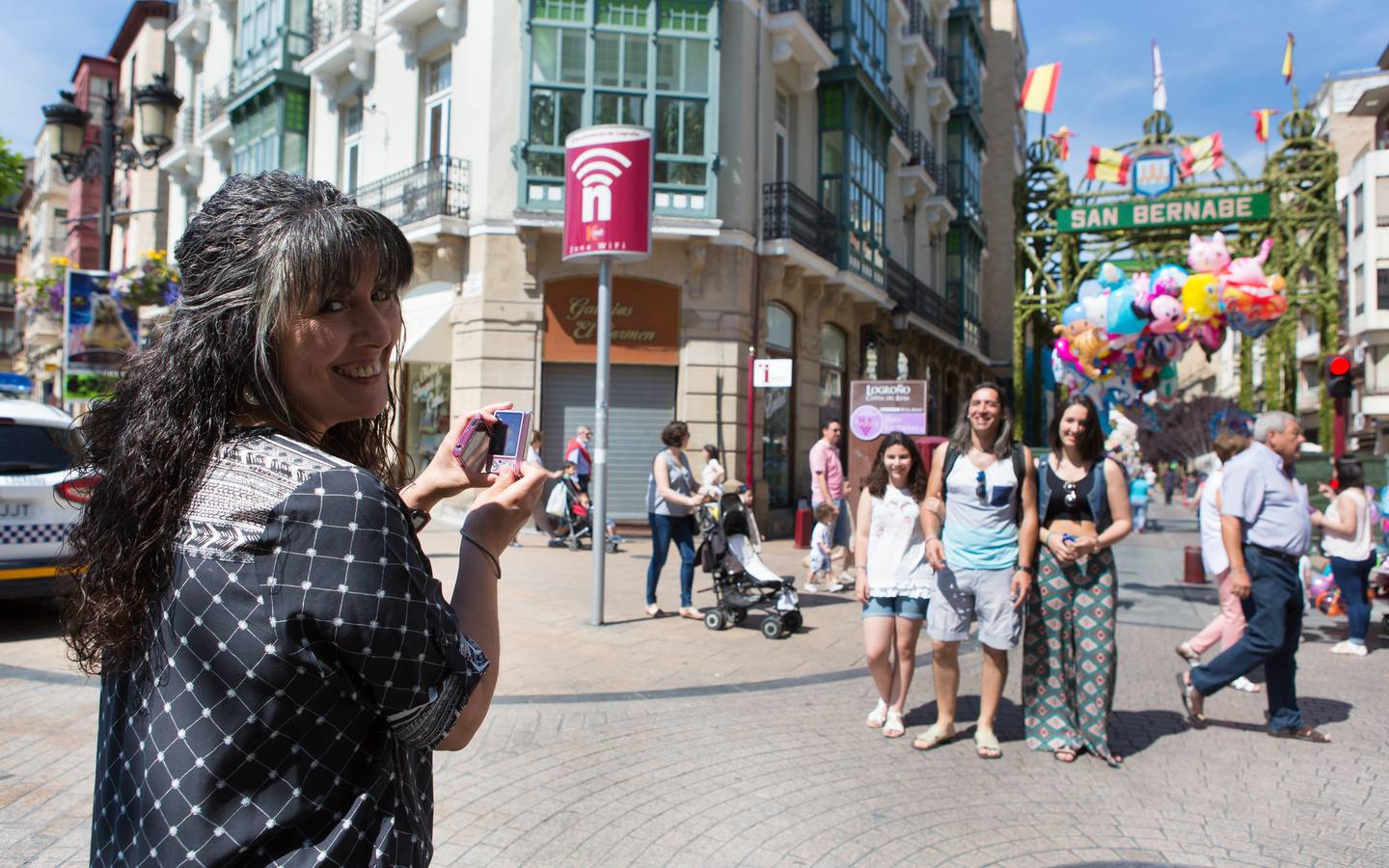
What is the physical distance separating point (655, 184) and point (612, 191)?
30.1ft

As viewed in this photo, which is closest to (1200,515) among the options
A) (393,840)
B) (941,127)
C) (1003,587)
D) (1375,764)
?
(1375,764)

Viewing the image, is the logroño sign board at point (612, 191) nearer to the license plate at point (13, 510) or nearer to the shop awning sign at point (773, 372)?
the license plate at point (13, 510)

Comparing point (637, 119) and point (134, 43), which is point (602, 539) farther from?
point (134, 43)

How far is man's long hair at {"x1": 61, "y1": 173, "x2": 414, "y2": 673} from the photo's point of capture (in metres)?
1.33

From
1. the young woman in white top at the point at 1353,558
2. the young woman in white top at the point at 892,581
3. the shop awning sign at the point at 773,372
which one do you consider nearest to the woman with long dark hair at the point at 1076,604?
the young woman in white top at the point at 892,581

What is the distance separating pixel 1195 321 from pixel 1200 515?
2306mm

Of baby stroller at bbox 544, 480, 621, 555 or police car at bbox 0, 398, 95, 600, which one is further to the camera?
baby stroller at bbox 544, 480, 621, 555

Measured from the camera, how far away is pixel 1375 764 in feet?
16.7

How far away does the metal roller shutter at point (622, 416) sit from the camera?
16781 mm

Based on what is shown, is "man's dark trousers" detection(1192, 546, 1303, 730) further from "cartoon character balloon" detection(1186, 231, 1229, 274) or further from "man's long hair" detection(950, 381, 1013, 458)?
"cartoon character balloon" detection(1186, 231, 1229, 274)

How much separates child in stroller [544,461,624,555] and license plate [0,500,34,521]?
289 inches

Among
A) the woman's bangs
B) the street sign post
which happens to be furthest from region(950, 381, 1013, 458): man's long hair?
the woman's bangs

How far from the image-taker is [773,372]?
14.7m

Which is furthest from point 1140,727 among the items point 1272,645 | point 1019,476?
point 1019,476
